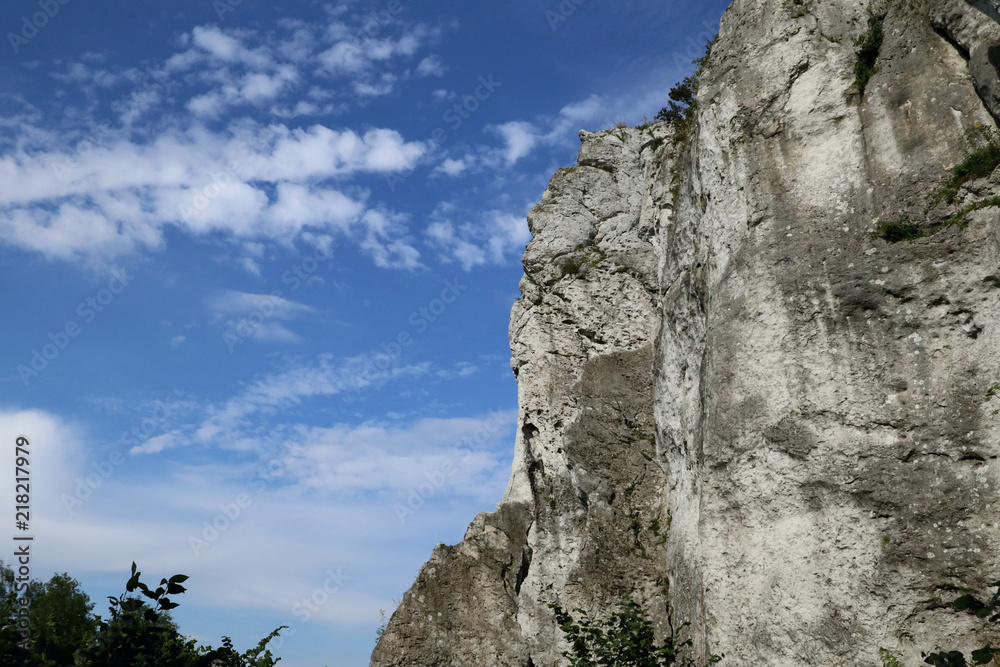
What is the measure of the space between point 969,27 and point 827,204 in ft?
11.4

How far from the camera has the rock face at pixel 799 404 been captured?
10805mm

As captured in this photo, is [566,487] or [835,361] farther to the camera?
[566,487]

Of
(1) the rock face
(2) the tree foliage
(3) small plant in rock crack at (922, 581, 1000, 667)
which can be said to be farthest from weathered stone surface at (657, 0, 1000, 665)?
(2) the tree foliage

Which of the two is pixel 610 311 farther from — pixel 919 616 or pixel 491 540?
pixel 919 616

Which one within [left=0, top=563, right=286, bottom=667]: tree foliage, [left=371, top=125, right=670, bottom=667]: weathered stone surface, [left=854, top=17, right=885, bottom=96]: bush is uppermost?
[left=854, top=17, right=885, bottom=96]: bush

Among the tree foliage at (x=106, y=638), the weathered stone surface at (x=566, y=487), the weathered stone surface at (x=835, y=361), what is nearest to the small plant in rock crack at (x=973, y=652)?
the tree foliage at (x=106, y=638)

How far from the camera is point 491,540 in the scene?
18484mm

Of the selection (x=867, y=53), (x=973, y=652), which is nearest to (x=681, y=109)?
(x=867, y=53)

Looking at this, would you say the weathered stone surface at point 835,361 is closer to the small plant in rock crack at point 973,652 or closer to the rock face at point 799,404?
the rock face at point 799,404

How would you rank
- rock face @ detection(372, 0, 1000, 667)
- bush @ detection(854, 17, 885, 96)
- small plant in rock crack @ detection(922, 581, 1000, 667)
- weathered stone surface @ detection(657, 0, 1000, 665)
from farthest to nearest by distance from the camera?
bush @ detection(854, 17, 885, 96), rock face @ detection(372, 0, 1000, 667), weathered stone surface @ detection(657, 0, 1000, 665), small plant in rock crack @ detection(922, 581, 1000, 667)

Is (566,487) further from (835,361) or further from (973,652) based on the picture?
(973,652)

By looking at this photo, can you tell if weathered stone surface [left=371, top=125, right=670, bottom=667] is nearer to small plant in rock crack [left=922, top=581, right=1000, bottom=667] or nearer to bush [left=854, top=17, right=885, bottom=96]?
bush [left=854, top=17, right=885, bottom=96]

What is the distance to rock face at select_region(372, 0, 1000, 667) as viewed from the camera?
35.4 feet

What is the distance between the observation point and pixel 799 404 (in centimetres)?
1199
